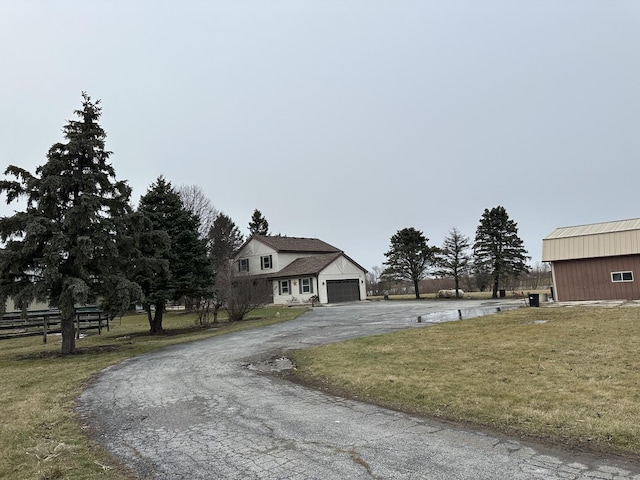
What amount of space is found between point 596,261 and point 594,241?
112 centimetres

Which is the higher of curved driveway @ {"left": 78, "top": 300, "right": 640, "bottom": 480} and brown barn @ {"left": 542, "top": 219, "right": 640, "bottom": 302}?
brown barn @ {"left": 542, "top": 219, "right": 640, "bottom": 302}

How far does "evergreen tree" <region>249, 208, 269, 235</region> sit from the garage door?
2904 centimetres

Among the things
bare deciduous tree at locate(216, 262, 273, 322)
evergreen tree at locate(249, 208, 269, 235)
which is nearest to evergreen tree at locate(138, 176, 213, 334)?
bare deciduous tree at locate(216, 262, 273, 322)

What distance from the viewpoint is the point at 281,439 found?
5082 mm

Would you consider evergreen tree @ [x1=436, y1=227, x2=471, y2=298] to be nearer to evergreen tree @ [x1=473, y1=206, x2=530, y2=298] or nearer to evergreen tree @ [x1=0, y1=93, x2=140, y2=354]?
evergreen tree @ [x1=473, y1=206, x2=530, y2=298]

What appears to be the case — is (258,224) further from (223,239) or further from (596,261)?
(596,261)

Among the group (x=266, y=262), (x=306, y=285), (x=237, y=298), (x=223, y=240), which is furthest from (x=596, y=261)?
(x=223, y=240)

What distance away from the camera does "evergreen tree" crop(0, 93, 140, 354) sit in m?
13.2

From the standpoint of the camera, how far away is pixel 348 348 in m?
11.6

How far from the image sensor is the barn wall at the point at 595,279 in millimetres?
23672

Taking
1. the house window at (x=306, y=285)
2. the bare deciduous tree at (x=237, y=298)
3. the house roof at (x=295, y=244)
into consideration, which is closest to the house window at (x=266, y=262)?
the house roof at (x=295, y=244)

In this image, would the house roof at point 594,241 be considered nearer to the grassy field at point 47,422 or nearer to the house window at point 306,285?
the house window at point 306,285

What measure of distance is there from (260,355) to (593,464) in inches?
337

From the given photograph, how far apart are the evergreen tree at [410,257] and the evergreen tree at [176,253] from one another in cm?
2392
